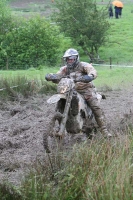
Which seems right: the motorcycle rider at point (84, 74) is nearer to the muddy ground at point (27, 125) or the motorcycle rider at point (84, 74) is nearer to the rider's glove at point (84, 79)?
the rider's glove at point (84, 79)

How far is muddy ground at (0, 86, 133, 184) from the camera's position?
861 cm

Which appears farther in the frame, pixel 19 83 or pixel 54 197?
pixel 19 83

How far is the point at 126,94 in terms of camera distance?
18094 millimetres

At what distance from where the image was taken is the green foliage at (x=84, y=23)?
135 feet

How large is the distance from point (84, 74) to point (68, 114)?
86 cm

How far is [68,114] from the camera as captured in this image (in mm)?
9906

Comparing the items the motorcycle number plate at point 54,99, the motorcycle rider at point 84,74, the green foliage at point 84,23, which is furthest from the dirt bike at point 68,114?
the green foliage at point 84,23

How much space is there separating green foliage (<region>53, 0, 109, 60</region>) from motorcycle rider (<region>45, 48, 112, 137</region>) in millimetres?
30886

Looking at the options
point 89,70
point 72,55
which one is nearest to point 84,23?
point 89,70

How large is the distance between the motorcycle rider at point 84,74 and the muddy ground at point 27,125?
35cm

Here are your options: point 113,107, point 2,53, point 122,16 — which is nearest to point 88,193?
Answer: point 113,107

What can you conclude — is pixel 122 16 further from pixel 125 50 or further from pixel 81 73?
pixel 81 73

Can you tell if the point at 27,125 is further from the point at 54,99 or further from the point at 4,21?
the point at 4,21

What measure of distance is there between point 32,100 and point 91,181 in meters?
10.1
